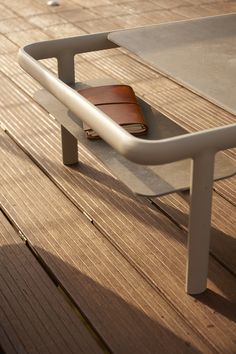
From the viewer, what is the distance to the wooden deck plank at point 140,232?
1701 mm

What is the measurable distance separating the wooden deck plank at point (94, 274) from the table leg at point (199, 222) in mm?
100

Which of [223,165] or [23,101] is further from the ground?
[223,165]

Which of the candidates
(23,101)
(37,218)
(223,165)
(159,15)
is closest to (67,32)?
(159,15)

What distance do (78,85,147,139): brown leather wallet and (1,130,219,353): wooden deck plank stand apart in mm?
296

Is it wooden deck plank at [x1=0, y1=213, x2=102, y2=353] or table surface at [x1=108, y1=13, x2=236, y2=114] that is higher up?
table surface at [x1=108, y1=13, x2=236, y2=114]

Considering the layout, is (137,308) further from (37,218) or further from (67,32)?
(67,32)

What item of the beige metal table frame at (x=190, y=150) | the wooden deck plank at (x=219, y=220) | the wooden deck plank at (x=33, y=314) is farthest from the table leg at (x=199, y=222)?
the wooden deck plank at (x=33, y=314)

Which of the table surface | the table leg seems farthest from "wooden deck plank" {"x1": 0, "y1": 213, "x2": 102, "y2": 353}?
the table surface

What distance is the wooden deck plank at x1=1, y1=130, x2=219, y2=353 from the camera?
1617 millimetres

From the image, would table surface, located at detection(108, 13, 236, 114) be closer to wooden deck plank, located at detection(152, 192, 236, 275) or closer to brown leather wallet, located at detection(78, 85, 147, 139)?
brown leather wallet, located at detection(78, 85, 147, 139)

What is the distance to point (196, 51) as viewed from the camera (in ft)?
7.08

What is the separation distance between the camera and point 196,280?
175 cm

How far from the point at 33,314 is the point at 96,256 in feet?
0.96

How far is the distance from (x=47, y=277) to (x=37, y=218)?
307 mm
